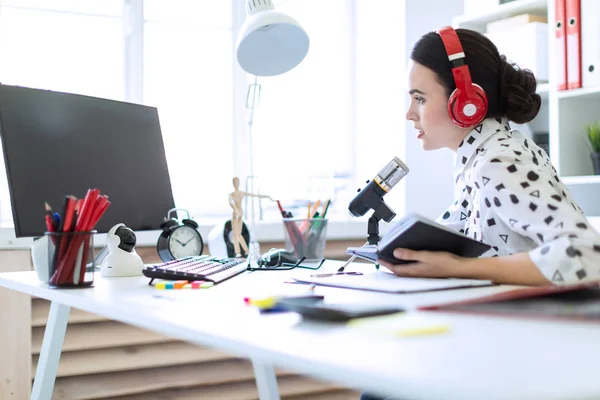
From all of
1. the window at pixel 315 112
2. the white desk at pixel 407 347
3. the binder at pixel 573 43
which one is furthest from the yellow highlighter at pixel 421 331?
the window at pixel 315 112

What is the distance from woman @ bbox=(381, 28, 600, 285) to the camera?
1.03 metres

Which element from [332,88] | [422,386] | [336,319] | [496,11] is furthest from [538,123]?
[422,386]

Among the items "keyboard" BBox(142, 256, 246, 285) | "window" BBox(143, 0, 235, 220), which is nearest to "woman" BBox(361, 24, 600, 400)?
"keyboard" BBox(142, 256, 246, 285)

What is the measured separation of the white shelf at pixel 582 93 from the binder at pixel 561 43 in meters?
0.02

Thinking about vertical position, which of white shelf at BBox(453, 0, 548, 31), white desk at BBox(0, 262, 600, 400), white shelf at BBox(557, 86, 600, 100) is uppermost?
white shelf at BBox(453, 0, 548, 31)

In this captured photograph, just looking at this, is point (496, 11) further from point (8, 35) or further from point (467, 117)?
point (8, 35)

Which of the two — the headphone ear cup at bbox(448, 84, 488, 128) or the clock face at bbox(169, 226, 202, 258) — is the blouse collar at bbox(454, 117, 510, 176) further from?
the clock face at bbox(169, 226, 202, 258)

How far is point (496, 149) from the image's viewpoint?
1288 millimetres

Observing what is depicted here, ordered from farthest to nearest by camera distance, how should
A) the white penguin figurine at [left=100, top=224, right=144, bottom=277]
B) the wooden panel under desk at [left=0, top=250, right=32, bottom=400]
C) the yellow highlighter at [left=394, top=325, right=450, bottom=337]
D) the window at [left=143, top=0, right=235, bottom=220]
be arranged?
the window at [left=143, top=0, right=235, bottom=220] < the wooden panel under desk at [left=0, top=250, right=32, bottom=400] < the white penguin figurine at [left=100, top=224, right=144, bottom=277] < the yellow highlighter at [left=394, top=325, right=450, bottom=337]

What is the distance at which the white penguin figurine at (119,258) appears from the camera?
1331 mm

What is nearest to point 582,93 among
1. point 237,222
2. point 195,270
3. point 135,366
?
point 237,222

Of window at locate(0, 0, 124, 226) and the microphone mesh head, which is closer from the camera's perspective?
the microphone mesh head

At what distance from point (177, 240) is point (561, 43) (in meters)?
1.46

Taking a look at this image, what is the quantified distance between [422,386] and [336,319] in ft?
0.85
